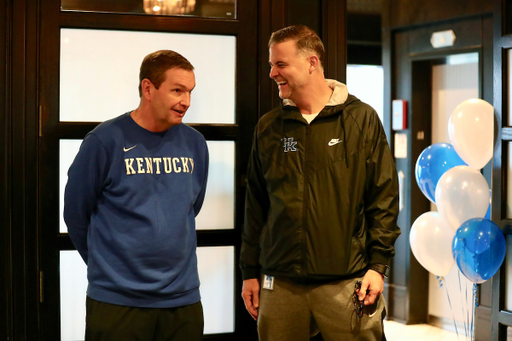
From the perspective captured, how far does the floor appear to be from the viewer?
428 cm

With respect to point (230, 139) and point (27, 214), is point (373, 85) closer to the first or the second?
point (230, 139)

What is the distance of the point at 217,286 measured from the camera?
2695 millimetres

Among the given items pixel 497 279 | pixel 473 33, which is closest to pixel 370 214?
pixel 497 279

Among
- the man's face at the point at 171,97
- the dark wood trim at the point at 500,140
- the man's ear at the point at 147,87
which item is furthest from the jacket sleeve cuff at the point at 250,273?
the dark wood trim at the point at 500,140

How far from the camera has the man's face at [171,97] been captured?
6.31 ft

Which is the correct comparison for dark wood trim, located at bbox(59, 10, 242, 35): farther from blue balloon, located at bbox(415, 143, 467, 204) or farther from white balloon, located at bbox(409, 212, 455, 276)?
white balloon, located at bbox(409, 212, 455, 276)

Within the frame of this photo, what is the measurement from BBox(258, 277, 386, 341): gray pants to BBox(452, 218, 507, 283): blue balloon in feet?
3.17

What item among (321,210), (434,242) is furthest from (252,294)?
(434,242)

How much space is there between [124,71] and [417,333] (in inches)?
124

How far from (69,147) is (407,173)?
9.79 feet

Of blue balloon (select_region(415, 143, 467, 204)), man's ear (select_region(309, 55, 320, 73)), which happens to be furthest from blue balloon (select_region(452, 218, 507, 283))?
man's ear (select_region(309, 55, 320, 73))

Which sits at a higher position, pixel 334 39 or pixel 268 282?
pixel 334 39

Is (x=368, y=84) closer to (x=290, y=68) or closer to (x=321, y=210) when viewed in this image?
(x=290, y=68)

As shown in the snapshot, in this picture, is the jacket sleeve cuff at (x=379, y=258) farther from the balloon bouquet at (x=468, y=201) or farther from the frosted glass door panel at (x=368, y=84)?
the frosted glass door panel at (x=368, y=84)
